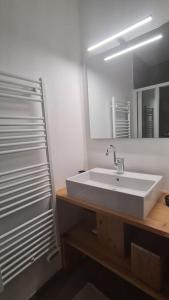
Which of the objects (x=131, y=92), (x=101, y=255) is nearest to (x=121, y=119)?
(x=131, y=92)

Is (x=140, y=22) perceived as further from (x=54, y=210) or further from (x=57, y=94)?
(x=54, y=210)

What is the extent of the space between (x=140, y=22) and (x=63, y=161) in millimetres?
1291

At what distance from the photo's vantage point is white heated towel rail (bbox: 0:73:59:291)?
114 centimetres

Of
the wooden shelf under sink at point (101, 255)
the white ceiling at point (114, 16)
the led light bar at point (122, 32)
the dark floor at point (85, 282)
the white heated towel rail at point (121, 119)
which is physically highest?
the white ceiling at point (114, 16)

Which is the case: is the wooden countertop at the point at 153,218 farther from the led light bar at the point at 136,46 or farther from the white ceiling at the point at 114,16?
the white ceiling at the point at 114,16

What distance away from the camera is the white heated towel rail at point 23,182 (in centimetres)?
114

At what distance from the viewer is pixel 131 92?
146cm

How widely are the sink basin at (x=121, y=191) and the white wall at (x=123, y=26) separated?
12cm

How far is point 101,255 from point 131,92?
139cm

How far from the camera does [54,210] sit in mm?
1456

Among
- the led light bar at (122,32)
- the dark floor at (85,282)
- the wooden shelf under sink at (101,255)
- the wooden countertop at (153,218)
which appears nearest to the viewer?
the wooden countertop at (153,218)

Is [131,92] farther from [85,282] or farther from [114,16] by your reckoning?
[85,282]

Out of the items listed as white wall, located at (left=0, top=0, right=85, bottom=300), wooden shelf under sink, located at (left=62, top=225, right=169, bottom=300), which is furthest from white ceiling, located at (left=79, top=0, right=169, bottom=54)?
wooden shelf under sink, located at (left=62, top=225, right=169, bottom=300)

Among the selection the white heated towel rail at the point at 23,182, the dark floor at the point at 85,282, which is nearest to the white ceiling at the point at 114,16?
the white heated towel rail at the point at 23,182
